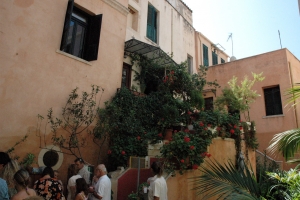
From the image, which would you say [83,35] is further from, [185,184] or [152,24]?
[185,184]

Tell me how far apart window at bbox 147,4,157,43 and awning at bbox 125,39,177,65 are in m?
2.37

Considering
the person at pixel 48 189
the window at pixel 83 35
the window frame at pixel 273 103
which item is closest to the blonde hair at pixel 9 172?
the person at pixel 48 189

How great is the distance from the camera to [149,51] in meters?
9.98

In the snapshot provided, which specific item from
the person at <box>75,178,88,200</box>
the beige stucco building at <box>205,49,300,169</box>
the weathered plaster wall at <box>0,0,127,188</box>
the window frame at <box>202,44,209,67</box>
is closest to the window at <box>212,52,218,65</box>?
the window frame at <box>202,44,209,67</box>

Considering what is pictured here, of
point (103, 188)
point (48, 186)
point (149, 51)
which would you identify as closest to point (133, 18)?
point (149, 51)

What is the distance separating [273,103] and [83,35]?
11.4 metres

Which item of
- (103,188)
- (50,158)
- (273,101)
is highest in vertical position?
(273,101)

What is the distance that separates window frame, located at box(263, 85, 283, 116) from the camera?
13.7 m

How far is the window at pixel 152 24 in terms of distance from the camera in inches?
488

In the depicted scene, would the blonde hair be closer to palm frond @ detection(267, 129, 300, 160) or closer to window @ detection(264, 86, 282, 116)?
palm frond @ detection(267, 129, 300, 160)

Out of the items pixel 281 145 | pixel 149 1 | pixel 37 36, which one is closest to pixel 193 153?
pixel 281 145

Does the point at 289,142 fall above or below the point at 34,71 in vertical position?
below

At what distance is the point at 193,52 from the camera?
16.3 metres

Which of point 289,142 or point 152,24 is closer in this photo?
point 289,142
